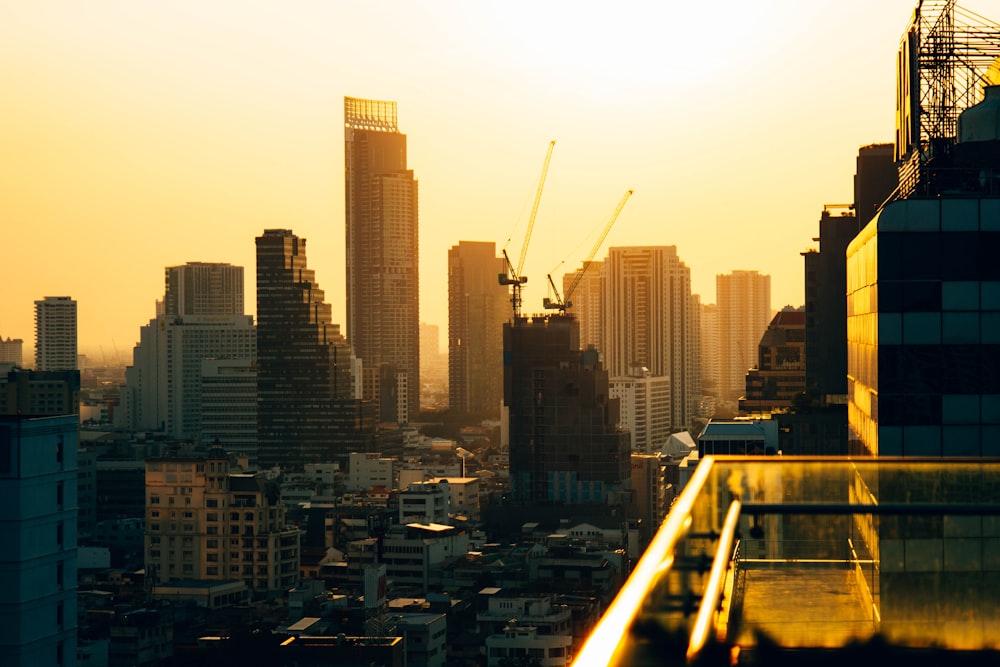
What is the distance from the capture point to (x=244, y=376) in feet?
366

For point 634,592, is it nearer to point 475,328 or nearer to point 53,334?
point 53,334

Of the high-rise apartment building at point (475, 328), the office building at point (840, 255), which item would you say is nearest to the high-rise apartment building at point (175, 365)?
the high-rise apartment building at point (475, 328)

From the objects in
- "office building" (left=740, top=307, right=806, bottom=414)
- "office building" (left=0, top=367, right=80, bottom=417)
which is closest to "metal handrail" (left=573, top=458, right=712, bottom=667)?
"office building" (left=740, top=307, right=806, bottom=414)

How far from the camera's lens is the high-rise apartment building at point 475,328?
15438 centimetres

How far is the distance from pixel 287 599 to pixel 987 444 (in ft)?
136

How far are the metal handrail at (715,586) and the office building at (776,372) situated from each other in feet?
182

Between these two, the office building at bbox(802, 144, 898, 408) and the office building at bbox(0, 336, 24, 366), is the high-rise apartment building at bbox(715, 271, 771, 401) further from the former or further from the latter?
the office building at bbox(802, 144, 898, 408)

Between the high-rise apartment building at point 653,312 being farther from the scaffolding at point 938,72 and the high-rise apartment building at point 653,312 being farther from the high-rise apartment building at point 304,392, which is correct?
the scaffolding at point 938,72

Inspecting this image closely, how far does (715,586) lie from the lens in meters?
3.17

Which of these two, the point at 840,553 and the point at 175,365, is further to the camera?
the point at 175,365

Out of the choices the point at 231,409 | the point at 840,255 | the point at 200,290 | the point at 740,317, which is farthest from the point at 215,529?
the point at 740,317

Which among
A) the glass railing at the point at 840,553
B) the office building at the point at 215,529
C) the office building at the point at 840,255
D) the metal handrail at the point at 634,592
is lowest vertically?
the office building at the point at 215,529

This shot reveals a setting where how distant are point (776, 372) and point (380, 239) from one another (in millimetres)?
117328

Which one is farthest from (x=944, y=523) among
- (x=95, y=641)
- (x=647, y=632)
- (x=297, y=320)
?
(x=297, y=320)
